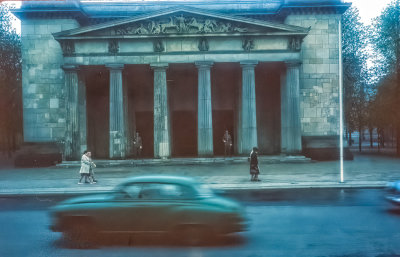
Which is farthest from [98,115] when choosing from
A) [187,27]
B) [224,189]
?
[224,189]

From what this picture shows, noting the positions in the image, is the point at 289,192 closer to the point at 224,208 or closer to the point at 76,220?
the point at 224,208

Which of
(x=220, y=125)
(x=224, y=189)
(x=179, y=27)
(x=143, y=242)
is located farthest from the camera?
(x=220, y=125)

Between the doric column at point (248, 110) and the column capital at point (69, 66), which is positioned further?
the column capital at point (69, 66)

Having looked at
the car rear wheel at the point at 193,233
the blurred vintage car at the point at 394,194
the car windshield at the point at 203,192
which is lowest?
the car rear wheel at the point at 193,233

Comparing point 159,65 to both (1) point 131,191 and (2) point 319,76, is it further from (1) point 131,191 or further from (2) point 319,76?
(1) point 131,191

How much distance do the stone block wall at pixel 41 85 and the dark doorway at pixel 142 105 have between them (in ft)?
19.7

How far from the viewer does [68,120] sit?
2892 cm

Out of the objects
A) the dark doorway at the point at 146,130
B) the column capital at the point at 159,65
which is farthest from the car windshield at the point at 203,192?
the dark doorway at the point at 146,130

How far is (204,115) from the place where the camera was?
94.2ft

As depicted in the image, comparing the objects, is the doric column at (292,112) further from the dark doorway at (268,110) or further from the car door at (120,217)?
the car door at (120,217)

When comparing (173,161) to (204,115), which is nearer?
(173,161)

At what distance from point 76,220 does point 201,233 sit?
2.77m

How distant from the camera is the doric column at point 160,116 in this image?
28578 millimetres

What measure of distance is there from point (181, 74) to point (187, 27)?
7435 mm
